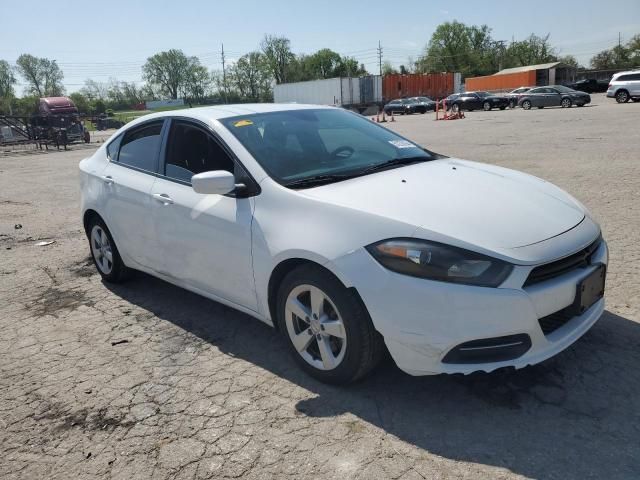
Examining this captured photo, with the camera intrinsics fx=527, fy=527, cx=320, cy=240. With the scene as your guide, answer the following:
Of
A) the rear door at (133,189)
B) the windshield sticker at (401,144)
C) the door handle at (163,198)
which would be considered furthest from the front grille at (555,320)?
the rear door at (133,189)

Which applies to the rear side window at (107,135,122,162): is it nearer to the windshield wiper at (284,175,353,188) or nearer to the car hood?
the windshield wiper at (284,175,353,188)

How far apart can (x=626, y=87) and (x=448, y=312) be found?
112 ft

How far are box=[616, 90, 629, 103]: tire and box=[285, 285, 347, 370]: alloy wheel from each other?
112 feet

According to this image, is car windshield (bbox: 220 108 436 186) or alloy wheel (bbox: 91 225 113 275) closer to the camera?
car windshield (bbox: 220 108 436 186)

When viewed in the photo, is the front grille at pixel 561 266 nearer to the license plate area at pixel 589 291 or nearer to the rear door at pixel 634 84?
the license plate area at pixel 589 291

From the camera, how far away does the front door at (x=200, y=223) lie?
3.32 meters

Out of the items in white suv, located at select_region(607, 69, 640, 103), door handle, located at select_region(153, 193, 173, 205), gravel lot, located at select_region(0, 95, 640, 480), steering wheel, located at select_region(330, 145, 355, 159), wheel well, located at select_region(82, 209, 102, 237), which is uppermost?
white suv, located at select_region(607, 69, 640, 103)

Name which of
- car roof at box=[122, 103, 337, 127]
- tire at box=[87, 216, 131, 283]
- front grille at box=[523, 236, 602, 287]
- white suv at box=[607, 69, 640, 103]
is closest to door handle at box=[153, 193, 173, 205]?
car roof at box=[122, 103, 337, 127]

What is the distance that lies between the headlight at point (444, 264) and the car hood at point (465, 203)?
7cm

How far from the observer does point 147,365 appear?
352cm

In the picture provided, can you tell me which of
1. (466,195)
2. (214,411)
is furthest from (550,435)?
(214,411)

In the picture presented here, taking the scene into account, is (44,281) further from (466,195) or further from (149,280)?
(466,195)

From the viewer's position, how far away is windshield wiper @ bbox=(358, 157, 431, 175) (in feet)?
11.3

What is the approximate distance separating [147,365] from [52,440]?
796 mm
